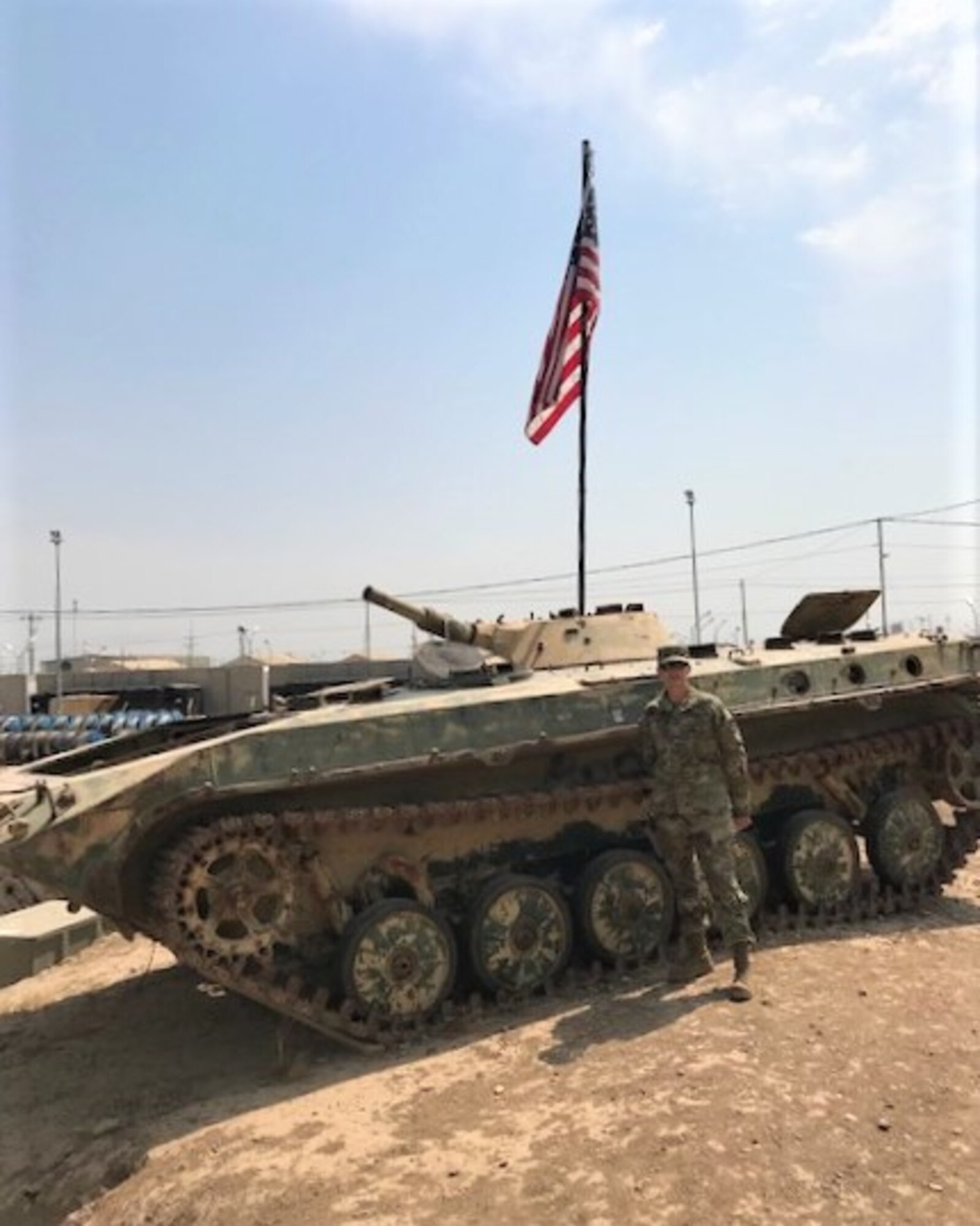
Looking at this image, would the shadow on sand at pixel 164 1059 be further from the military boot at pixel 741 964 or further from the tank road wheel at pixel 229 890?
the tank road wheel at pixel 229 890

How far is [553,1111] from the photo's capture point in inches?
234

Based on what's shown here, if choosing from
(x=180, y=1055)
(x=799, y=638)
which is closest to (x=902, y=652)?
(x=799, y=638)

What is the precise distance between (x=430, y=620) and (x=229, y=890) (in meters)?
4.06

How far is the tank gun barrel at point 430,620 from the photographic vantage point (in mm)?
10484

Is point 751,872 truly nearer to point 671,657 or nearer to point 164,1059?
point 671,657

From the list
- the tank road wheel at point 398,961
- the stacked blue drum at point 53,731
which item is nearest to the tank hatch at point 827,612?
the tank road wheel at point 398,961

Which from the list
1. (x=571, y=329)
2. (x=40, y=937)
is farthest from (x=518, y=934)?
(x=571, y=329)

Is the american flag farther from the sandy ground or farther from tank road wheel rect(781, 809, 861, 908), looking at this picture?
the sandy ground

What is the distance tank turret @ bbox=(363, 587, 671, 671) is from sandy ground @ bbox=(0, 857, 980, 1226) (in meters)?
2.87

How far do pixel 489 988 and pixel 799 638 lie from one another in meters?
4.96

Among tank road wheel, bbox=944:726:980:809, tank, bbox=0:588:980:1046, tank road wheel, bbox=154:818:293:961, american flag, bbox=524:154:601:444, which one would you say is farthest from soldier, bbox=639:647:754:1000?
american flag, bbox=524:154:601:444

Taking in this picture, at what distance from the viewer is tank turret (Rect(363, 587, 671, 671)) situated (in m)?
10.1

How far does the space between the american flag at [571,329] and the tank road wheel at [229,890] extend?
27.7ft

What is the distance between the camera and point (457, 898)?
8.17 meters
